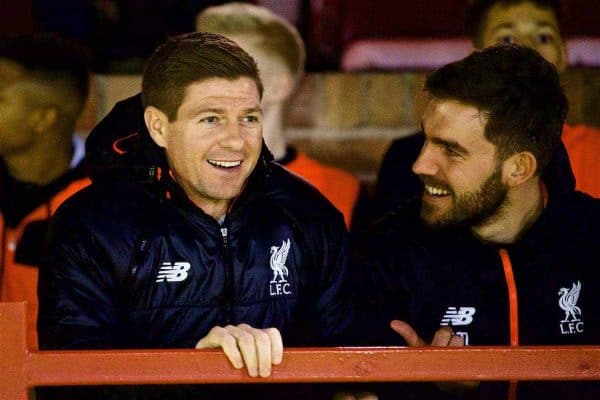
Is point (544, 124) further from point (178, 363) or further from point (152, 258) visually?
point (178, 363)

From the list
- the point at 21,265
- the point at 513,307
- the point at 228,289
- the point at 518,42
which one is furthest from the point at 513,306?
the point at 21,265

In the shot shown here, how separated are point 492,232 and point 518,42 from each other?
2.57 ft

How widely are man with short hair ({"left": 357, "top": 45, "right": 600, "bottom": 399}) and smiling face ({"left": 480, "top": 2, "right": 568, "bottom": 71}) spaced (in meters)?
0.74

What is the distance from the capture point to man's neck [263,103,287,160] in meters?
2.50

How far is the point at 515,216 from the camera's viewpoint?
176 centimetres

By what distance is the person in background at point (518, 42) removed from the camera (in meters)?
2.16

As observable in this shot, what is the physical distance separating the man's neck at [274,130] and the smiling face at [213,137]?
2.87 ft

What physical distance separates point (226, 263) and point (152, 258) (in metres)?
0.11

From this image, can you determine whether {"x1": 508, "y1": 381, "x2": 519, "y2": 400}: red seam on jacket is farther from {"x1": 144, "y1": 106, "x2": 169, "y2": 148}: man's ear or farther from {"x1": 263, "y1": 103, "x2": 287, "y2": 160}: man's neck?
{"x1": 263, "y1": 103, "x2": 287, "y2": 160}: man's neck

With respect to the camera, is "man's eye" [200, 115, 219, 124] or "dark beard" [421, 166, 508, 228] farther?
"dark beard" [421, 166, 508, 228]

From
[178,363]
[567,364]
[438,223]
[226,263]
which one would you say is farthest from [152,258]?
[567,364]

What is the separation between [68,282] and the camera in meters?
1.47

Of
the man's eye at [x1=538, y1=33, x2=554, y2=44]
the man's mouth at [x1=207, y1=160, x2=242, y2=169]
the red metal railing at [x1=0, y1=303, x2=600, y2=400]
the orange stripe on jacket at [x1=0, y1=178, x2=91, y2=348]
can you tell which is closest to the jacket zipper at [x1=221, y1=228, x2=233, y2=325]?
the man's mouth at [x1=207, y1=160, x2=242, y2=169]

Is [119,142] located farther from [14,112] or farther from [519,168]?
[14,112]
